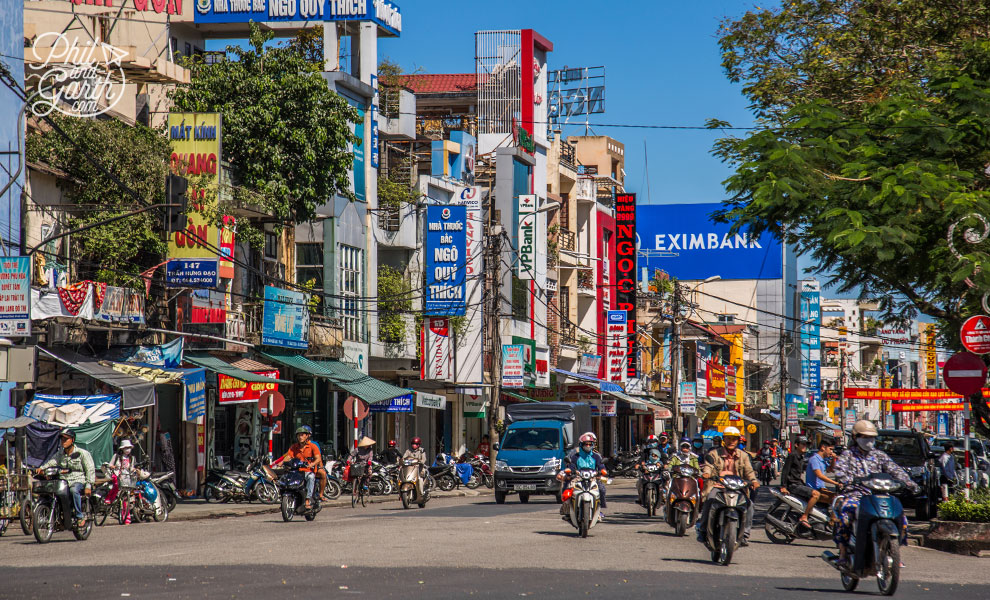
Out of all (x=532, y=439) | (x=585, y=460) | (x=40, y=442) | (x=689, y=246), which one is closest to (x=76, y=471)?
(x=40, y=442)

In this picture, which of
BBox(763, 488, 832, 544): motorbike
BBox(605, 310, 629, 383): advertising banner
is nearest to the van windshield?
BBox(763, 488, 832, 544): motorbike

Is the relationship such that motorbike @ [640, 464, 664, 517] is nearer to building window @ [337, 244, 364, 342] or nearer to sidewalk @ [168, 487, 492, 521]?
sidewalk @ [168, 487, 492, 521]

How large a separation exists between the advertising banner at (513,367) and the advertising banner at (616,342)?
1423cm

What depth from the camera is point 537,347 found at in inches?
2291

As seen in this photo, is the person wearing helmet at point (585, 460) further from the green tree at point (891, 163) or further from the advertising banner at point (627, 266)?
the advertising banner at point (627, 266)

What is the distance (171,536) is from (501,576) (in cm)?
872

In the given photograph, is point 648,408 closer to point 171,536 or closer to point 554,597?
point 171,536

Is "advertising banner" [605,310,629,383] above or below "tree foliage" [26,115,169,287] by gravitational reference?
below

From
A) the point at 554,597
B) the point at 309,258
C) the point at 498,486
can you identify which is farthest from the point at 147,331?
the point at 554,597

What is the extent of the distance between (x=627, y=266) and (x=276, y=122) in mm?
31282

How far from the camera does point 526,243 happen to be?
5469 centimetres

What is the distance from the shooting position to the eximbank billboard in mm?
85125

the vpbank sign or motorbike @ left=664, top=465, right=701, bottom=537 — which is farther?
the vpbank sign

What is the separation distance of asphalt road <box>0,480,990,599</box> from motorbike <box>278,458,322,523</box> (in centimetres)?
63
